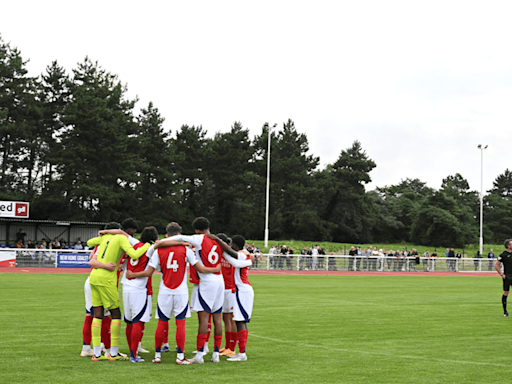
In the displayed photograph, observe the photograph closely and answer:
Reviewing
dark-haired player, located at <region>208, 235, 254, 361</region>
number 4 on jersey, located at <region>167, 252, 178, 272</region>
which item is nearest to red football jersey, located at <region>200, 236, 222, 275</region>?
dark-haired player, located at <region>208, 235, 254, 361</region>

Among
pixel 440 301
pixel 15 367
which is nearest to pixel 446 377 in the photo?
pixel 15 367

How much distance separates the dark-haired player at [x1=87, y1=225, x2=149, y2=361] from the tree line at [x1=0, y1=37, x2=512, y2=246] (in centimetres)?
4918

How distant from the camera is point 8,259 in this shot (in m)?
33.4

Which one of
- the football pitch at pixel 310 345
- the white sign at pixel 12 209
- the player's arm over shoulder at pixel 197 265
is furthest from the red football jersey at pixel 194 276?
the white sign at pixel 12 209

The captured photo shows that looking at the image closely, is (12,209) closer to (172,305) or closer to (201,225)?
(201,225)

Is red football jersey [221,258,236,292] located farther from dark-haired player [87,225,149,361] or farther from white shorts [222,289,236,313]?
dark-haired player [87,225,149,361]

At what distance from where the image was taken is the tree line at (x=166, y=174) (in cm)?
5816

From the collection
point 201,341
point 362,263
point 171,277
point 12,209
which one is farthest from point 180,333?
point 12,209

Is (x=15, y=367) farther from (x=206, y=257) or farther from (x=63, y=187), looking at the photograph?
(x=63, y=187)

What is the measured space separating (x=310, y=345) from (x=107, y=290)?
Result: 3932 millimetres

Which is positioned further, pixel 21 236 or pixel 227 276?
pixel 21 236

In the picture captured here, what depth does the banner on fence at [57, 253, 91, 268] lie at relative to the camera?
115ft

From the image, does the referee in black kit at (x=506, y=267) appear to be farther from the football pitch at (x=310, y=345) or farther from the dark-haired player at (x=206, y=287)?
the dark-haired player at (x=206, y=287)

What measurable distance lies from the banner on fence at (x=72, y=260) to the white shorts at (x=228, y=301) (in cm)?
2783
